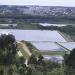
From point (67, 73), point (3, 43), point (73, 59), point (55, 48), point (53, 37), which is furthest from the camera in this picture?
point (53, 37)

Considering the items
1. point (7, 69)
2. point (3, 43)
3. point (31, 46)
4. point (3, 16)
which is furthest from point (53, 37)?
point (3, 16)

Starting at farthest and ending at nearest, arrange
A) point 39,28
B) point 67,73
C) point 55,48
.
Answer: point 39,28 < point 55,48 < point 67,73

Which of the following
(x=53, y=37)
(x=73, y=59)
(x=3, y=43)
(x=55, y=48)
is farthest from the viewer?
(x=53, y=37)

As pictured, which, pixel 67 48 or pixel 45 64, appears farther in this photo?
pixel 67 48

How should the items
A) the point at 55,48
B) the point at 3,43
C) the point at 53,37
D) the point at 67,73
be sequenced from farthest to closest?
1. the point at 53,37
2. the point at 55,48
3. the point at 3,43
4. the point at 67,73

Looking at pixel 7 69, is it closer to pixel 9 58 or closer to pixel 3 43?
pixel 9 58

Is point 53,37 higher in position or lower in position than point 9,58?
lower

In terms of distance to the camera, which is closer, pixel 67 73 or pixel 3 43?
pixel 67 73

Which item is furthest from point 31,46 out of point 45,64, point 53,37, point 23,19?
point 23,19

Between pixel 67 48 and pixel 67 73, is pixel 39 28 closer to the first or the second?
pixel 67 48
